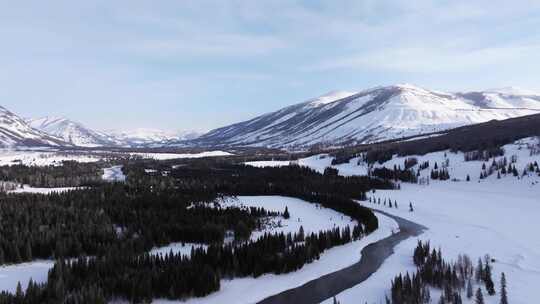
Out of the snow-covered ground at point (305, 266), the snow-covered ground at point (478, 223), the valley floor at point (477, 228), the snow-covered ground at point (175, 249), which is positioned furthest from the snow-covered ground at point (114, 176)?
the snow-covered ground at point (175, 249)

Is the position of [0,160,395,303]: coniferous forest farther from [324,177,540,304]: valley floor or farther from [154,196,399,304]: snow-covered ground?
[324,177,540,304]: valley floor

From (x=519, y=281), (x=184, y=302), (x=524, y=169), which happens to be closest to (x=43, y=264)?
(x=184, y=302)

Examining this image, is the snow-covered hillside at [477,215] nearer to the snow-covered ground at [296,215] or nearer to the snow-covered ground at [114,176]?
the snow-covered ground at [296,215]

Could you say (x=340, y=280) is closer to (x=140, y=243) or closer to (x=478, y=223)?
(x=140, y=243)

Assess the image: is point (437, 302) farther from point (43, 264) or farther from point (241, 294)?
point (43, 264)

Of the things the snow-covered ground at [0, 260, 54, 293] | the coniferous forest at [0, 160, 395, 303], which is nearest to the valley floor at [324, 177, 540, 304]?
the coniferous forest at [0, 160, 395, 303]
